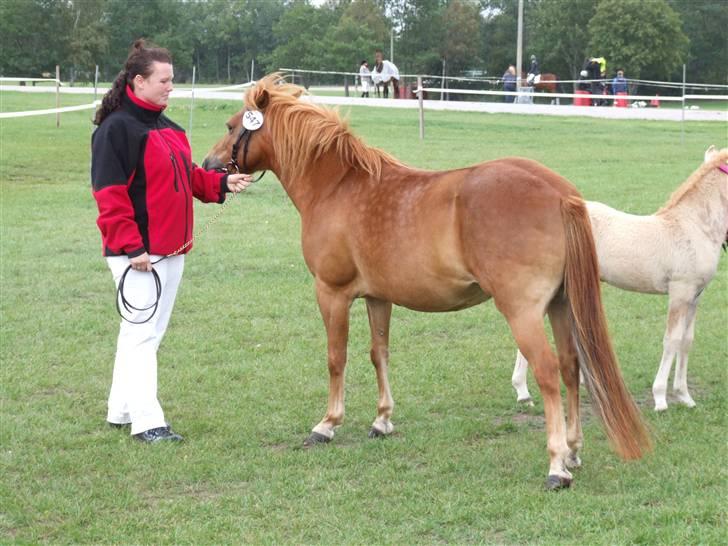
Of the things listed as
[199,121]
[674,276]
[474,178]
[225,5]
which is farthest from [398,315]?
[225,5]

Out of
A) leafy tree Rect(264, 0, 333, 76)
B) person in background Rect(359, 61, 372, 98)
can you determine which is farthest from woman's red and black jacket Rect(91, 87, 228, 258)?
leafy tree Rect(264, 0, 333, 76)

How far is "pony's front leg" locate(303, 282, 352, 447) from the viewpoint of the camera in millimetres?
5711

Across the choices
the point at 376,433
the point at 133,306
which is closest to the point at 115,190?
the point at 133,306

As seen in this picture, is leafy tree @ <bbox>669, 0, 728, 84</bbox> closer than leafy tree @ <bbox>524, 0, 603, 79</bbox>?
No

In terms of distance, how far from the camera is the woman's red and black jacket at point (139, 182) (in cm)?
550

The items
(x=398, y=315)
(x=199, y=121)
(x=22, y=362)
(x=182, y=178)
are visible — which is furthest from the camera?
(x=199, y=121)

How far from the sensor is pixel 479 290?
204 inches

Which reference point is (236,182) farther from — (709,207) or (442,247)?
(709,207)

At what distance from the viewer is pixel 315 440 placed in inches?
224

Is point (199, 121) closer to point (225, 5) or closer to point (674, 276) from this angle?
point (674, 276)

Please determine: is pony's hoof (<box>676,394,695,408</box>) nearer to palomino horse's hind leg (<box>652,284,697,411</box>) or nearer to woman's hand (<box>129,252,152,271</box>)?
palomino horse's hind leg (<box>652,284,697,411</box>)

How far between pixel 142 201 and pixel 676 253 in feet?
11.4

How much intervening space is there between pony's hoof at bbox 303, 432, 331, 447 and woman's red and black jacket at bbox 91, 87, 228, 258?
143cm

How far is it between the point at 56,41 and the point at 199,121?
121ft
